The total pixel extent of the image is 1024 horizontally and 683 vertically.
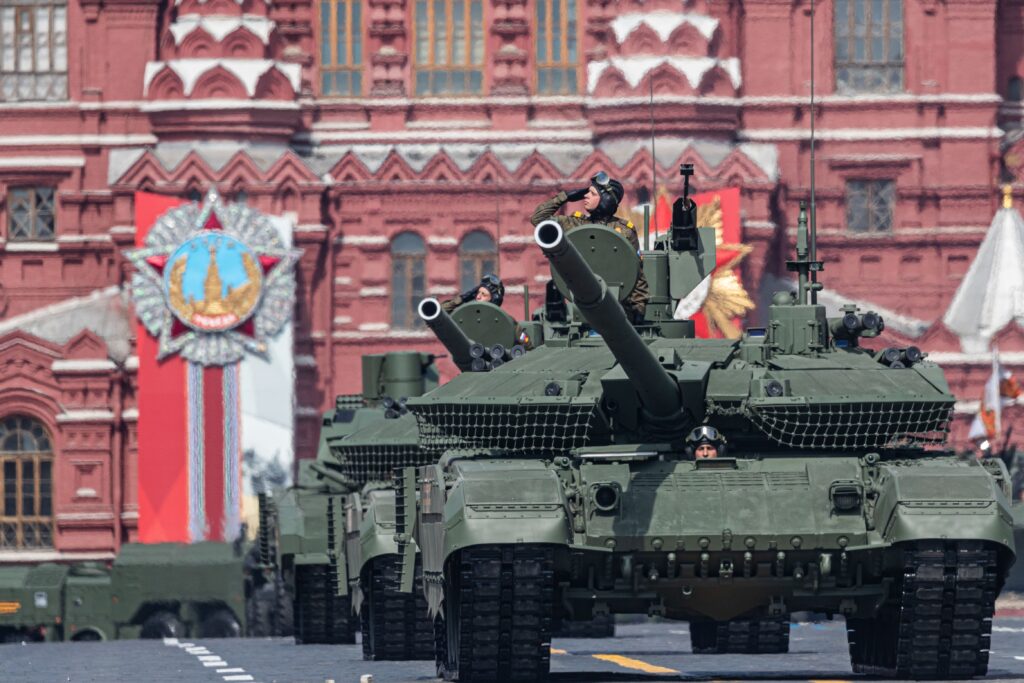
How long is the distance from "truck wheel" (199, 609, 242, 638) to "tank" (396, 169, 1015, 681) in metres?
21.1

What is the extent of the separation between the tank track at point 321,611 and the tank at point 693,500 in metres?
10.7

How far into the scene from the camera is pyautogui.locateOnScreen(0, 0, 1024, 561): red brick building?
55.2m

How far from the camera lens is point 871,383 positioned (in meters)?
20.9

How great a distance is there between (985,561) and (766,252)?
119 ft

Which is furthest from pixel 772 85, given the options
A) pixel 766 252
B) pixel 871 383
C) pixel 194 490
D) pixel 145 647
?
pixel 871 383

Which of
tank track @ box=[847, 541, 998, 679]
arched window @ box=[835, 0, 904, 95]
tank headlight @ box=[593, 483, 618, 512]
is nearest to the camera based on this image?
tank track @ box=[847, 541, 998, 679]

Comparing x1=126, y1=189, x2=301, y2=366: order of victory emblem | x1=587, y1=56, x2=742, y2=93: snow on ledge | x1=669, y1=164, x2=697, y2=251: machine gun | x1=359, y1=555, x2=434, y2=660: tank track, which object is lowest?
x1=359, y1=555, x2=434, y2=660: tank track

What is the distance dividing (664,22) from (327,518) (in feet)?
83.0

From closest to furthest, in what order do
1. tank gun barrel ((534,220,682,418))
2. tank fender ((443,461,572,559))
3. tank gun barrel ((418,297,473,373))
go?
tank gun barrel ((534,220,682,418)) → tank fender ((443,461,572,559)) → tank gun barrel ((418,297,473,373))

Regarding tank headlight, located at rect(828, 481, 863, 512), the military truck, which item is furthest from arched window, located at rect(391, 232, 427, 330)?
tank headlight, located at rect(828, 481, 863, 512)

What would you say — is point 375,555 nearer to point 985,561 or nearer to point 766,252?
point 985,561

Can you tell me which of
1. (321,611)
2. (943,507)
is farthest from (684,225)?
(321,611)

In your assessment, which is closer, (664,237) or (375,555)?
(664,237)

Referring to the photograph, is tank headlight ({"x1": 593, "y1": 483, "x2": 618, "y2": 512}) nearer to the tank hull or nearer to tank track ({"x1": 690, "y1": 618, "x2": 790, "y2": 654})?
the tank hull
